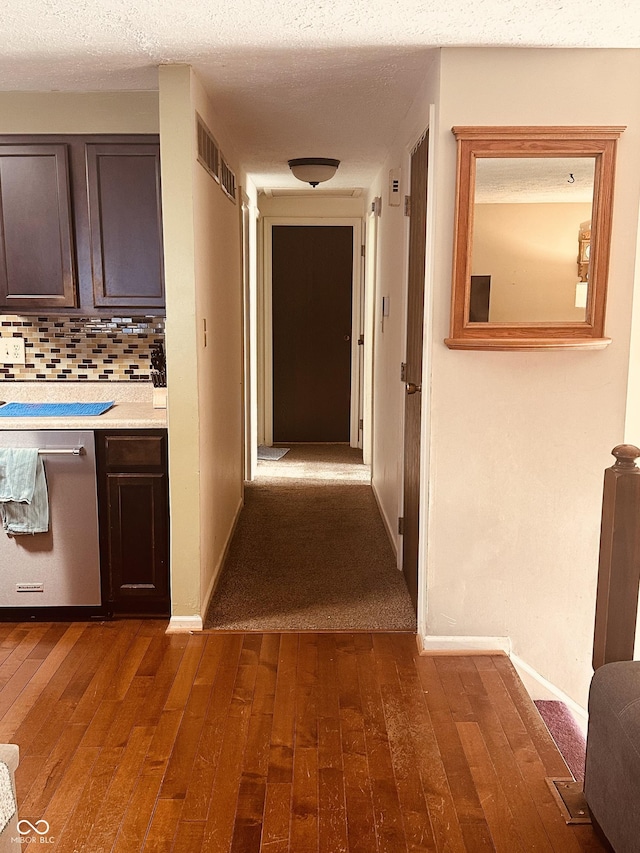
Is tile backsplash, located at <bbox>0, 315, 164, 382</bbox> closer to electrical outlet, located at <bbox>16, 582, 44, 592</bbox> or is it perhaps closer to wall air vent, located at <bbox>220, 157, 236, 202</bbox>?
wall air vent, located at <bbox>220, 157, 236, 202</bbox>

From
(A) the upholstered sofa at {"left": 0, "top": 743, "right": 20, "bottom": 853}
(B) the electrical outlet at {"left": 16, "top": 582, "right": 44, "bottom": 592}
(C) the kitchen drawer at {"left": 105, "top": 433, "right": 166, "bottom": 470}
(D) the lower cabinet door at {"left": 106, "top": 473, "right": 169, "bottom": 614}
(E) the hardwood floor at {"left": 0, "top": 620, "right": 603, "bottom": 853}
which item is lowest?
(E) the hardwood floor at {"left": 0, "top": 620, "right": 603, "bottom": 853}

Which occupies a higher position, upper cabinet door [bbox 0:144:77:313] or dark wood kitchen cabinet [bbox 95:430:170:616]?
upper cabinet door [bbox 0:144:77:313]

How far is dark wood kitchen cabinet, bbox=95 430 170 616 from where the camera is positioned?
3.27 meters

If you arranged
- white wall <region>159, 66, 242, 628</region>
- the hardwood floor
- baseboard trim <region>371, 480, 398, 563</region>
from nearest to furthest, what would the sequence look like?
the hardwood floor, white wall <region>159, 66, 242, 628</region>, baseboard trim <region>371, 480, 398, 563</region>

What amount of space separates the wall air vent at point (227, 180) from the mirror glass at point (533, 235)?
1625 millimetres

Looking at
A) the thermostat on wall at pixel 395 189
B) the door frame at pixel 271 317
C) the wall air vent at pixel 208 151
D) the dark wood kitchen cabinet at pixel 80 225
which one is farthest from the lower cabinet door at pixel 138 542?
the door frame at pixel 271 317

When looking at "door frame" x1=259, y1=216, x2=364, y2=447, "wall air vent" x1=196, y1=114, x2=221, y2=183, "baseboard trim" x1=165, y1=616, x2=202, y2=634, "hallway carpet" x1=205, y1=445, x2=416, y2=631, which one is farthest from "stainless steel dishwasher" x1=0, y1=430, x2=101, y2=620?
"door frame" x1=259, y1=216, x2=364, y2=447

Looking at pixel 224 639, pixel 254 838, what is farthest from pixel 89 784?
pixel 224 639

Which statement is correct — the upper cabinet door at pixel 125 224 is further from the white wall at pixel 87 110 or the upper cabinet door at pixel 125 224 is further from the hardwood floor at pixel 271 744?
the hardwood floor at pixel 271 744

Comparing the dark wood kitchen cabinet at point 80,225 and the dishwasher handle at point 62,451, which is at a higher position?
the dark wood kitchen cabinet at point 80,225

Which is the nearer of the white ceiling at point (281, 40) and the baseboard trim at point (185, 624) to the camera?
the white ceiling at point (281, 40)

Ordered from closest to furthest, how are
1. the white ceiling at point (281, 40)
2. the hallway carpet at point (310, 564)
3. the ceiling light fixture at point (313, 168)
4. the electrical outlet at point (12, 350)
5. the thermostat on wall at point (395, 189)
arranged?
the white ceiling at point (281, 40), the hallway carpet at point (310, 564), the electrical outlet at point (12, 350), the thermostat on wall at point (395, 189), the ceiling light fixture at point (313, 168)

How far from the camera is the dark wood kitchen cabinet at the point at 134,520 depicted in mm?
3266

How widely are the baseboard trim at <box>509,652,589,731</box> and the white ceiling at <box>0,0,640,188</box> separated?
2.32m
